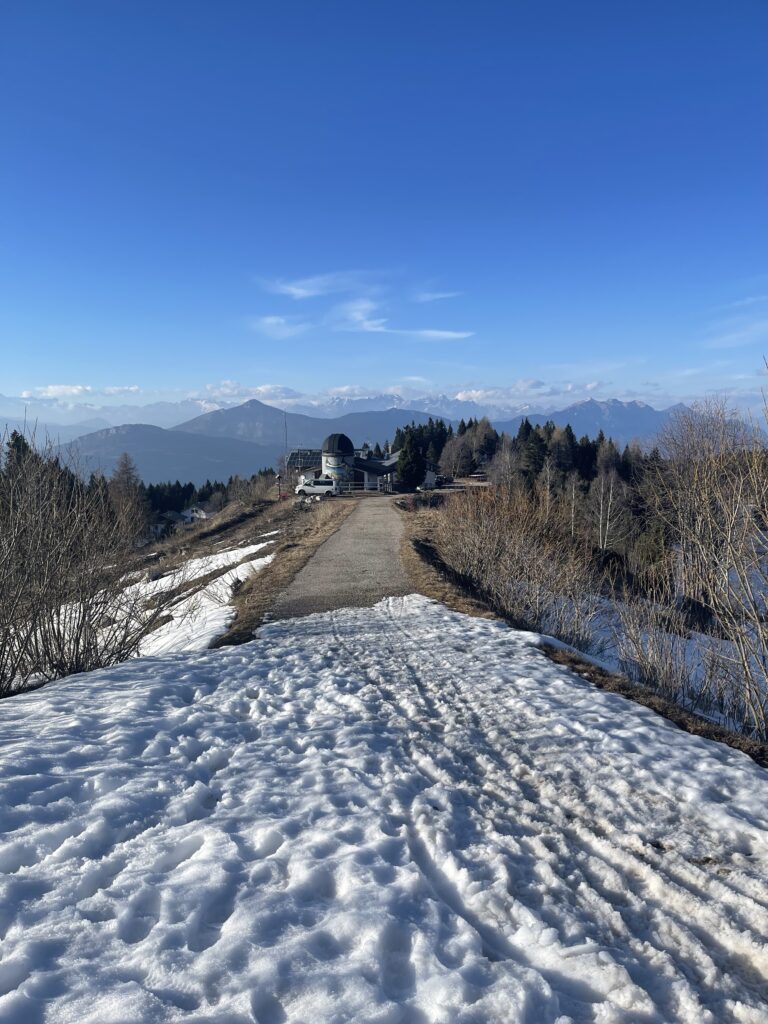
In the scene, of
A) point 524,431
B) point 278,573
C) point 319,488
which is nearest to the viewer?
point 278,573

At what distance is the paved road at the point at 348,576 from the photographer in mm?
14148

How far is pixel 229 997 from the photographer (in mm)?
3012

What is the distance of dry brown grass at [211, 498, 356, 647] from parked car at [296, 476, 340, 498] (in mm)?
17302

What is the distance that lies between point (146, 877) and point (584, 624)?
1137 centimetres

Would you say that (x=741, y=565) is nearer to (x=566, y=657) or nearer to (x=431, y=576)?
(x=566, y=657)

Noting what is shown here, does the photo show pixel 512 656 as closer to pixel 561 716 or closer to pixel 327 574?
pixel 561 716

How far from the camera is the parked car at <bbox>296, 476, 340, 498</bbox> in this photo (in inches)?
2154

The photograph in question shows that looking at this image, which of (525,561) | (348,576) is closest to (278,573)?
(348,576)

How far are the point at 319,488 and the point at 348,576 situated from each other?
38.9 meters

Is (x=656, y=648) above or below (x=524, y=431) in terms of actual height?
below

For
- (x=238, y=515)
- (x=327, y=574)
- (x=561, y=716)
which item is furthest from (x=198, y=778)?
(x=238, y=515)

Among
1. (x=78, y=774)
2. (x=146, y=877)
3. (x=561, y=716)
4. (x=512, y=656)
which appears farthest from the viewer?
(x=512, y=656)

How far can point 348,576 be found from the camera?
17.1 metres

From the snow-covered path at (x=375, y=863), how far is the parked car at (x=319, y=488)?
155 feet
